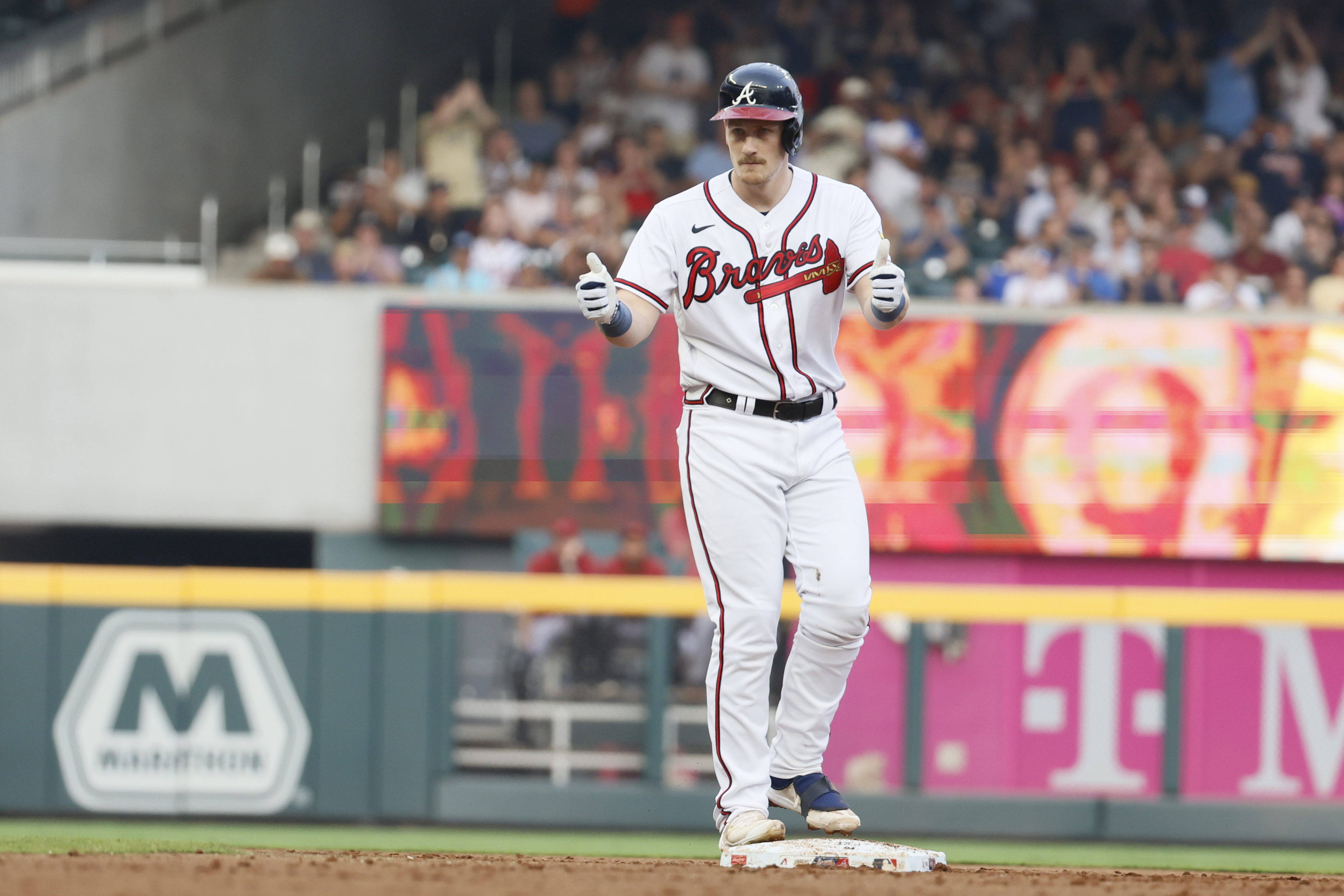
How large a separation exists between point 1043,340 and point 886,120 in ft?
7.15

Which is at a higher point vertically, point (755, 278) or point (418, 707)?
point (755, 278)

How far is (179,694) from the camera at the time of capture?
29.8ft

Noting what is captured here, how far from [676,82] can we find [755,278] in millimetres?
8518

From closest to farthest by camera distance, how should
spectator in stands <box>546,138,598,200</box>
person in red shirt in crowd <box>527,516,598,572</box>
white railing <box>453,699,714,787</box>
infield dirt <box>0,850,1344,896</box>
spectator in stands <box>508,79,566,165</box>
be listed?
infield dirt <box>0,850,1344,896</box> → white railing <box>453,699,714,787</box> → person in red shirt in crowd <box>527,516,598,572</box> → spectator in stands <box>546,138,598,200</box> → spectator in stands <box>508,79,566,165</box>

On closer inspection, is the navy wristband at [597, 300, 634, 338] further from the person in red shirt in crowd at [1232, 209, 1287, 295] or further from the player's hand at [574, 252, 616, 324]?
the person in red shirt in crowd at [1232, 209, 1287, 295]

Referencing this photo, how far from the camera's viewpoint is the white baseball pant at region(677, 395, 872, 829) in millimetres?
4844

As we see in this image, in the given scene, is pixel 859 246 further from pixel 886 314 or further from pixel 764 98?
pixel 764 98

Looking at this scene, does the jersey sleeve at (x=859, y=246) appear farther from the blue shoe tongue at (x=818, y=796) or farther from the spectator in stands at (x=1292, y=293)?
the spectator in stands at (x=1292, y=293)

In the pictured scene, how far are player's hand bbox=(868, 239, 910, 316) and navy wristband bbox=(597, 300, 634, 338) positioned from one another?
621mm

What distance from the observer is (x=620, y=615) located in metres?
9.28

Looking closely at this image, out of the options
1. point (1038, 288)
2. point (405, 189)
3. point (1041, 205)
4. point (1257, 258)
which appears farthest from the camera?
point (405, 189)

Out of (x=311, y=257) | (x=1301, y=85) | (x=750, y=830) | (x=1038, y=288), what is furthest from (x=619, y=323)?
(x=1301, y=85)

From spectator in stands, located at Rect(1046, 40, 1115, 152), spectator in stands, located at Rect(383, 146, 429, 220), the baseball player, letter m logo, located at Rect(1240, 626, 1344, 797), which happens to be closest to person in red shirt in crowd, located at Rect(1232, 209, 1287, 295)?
spectator in stands, located at Rect(1046, 40, 1115, 152)

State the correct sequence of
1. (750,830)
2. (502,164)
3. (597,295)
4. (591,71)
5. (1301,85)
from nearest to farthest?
(597,295), (750,830), (502,164), (1301,85), (591,71)
